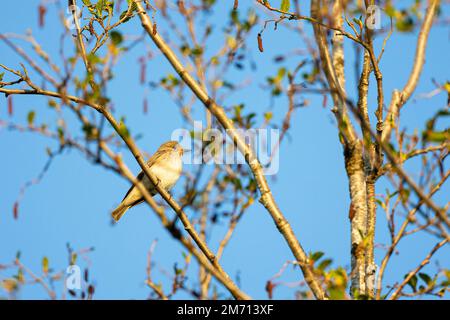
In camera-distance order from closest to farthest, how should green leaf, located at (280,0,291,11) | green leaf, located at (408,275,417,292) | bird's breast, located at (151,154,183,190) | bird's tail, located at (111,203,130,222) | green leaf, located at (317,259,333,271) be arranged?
1. green leaf, located at (317,259,333,271)
2. green leaf, located at (408,275,417,292)
3. green leaf, located at (280,0,291,11)
4. bird's tail, located at (111,203,130,222)
5. bird's breast, located at (151,154,183,190)

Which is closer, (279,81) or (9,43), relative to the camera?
(9,43)

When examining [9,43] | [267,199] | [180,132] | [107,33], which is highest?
[107,33]


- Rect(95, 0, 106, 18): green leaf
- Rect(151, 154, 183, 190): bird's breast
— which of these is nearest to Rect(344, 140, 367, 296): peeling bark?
Rect(95, 0, 106, 18): green leaf

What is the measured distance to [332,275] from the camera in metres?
3.66

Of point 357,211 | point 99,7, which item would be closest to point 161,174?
point 99,7

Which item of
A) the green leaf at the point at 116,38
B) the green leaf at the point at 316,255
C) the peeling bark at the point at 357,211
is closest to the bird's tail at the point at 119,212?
the green leaf at the point at 116,38

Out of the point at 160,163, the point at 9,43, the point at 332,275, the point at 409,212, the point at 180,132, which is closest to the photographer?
the point at 9,43

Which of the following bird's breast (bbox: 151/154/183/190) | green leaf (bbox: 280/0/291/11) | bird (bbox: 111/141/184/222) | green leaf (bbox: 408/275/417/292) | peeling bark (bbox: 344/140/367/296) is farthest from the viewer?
bird's breast (bbox: 151/154/183/190)

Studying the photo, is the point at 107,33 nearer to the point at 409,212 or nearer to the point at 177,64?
the point at 177,64

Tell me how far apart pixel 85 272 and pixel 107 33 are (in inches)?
89.9

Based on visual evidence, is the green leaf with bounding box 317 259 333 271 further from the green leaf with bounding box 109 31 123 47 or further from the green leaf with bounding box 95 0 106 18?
the green leaf with bounding box 95 0 106 18

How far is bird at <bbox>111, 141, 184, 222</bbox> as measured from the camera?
30.9ft

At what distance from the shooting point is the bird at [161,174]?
9.41 meters

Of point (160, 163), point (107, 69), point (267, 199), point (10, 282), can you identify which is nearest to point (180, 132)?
point (267, 199)
